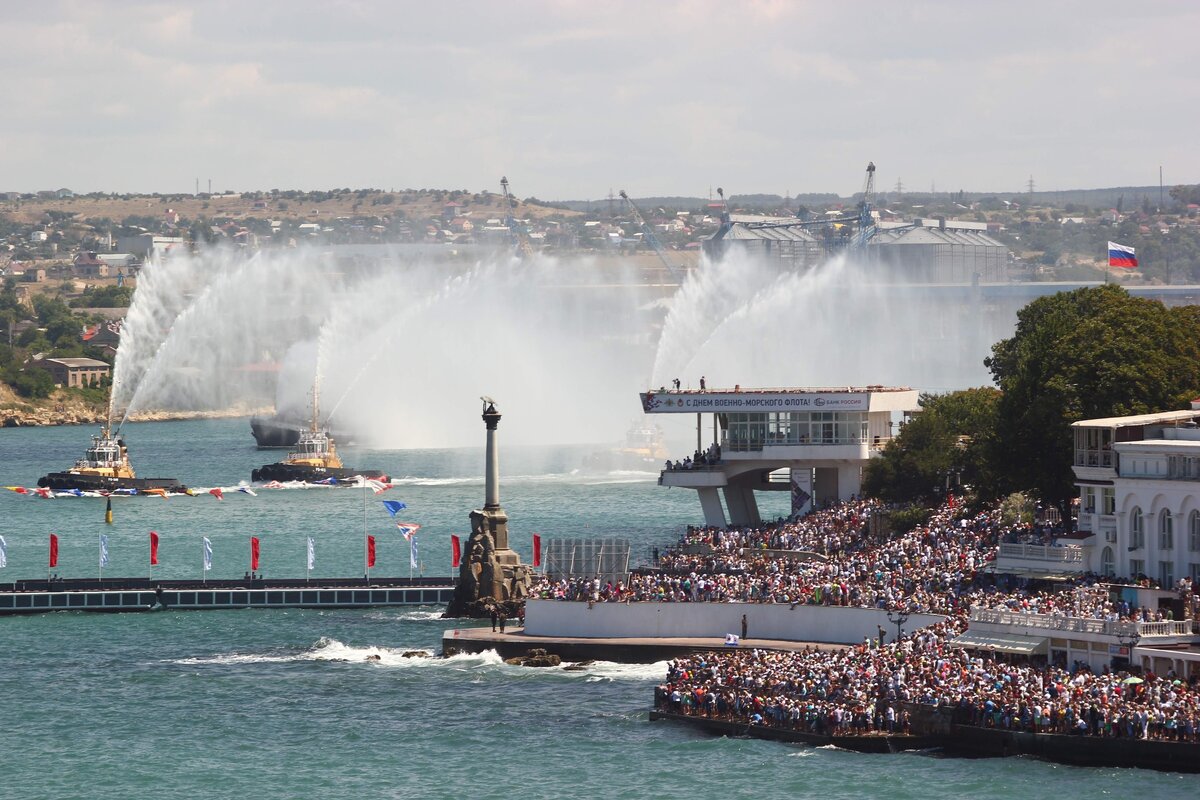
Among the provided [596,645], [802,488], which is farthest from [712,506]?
[596,645]

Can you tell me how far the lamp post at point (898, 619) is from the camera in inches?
2491

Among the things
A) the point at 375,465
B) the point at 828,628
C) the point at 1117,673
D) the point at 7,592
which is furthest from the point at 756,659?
the point at 375,465

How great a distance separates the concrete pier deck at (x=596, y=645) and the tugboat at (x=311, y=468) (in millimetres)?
81945

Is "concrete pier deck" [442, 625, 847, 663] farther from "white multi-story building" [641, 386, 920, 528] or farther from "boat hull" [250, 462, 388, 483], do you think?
"boat hull" [250, 462, 388, 483]

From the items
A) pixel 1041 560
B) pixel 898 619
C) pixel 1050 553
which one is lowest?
pixel 898 619

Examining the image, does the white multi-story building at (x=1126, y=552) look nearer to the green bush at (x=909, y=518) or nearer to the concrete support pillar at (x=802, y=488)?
the green bush at (x=909, y=518)

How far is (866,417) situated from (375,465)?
99629 mm

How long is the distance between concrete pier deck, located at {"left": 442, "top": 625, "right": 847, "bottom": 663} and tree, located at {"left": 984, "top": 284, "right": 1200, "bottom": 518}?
11393 mm

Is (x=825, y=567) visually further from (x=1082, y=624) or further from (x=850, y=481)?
(x=850, y=481)

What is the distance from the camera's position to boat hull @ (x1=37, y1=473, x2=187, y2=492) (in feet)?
489

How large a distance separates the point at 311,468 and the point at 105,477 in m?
14.6

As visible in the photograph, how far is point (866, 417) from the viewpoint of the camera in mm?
85375

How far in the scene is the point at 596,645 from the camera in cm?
6906

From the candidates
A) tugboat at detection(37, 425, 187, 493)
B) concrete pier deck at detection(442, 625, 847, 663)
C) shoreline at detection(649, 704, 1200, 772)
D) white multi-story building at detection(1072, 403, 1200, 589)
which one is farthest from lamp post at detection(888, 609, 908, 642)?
tugboat at detection(37, 425, 187, 493)
